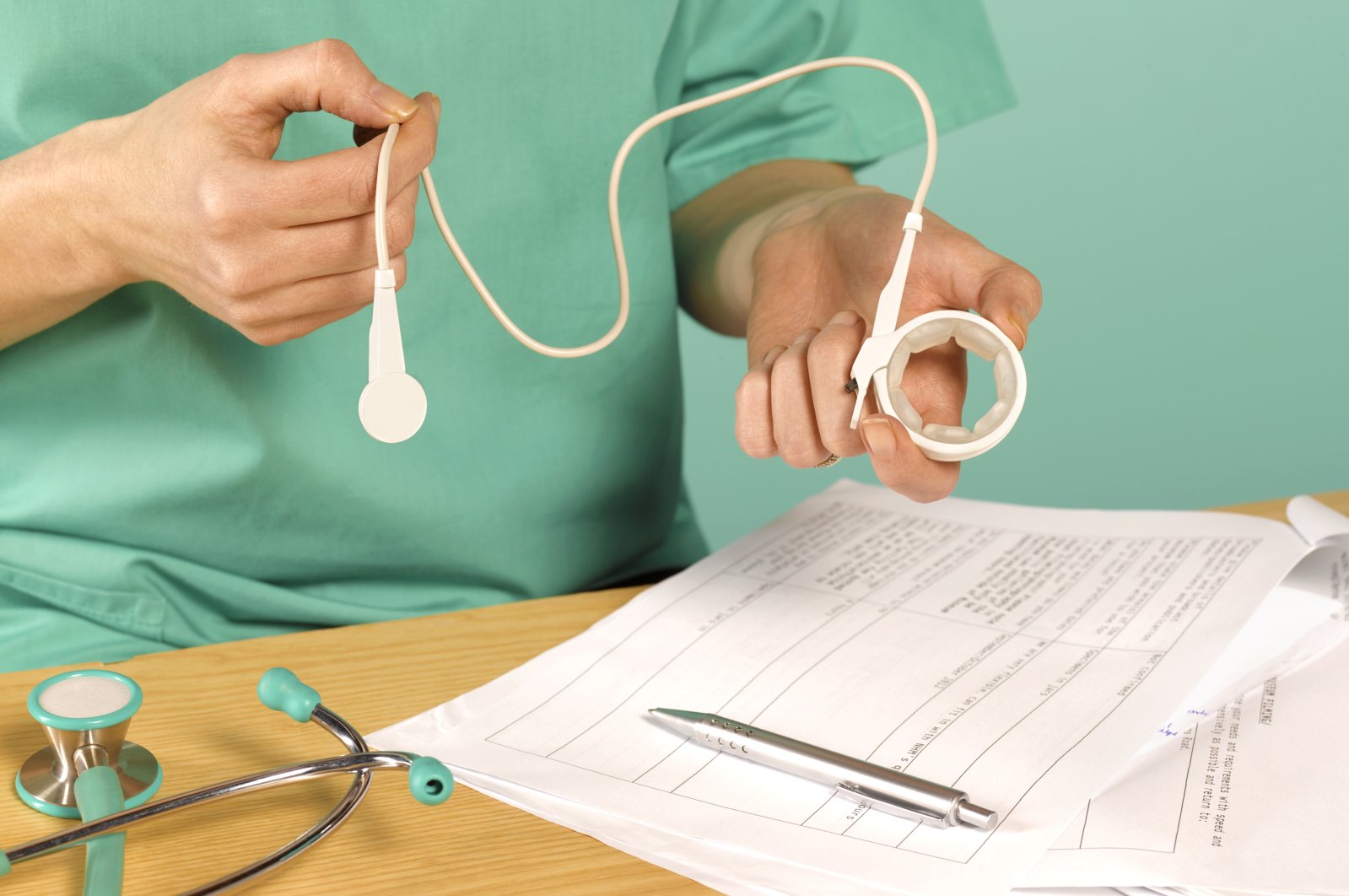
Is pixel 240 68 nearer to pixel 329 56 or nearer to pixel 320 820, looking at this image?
pixel 329 56

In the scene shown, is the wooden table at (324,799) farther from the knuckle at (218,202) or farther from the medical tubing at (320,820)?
the knuckle at (218,202)

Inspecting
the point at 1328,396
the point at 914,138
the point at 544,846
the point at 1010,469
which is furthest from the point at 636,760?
the point at 1328,396

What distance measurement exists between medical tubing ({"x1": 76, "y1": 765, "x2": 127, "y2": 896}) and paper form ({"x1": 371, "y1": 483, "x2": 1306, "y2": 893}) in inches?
4.0

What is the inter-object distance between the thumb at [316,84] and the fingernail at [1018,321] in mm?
262

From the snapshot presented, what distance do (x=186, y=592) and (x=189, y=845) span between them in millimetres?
298

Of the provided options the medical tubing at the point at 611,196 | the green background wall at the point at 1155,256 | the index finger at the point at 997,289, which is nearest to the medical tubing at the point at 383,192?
the medical tubing at the point at 611,196

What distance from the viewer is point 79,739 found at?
44cm

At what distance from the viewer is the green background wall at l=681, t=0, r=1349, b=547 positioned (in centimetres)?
182

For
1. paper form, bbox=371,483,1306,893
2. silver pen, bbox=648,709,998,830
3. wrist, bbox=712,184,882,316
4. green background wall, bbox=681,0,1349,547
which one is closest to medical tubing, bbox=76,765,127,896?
paper form, bbox=371,483,1306,893

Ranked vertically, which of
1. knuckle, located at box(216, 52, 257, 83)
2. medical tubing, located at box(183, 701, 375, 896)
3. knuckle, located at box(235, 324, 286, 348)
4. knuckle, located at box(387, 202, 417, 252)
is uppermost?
knuckle, located at box(216, 52, 257, 83)

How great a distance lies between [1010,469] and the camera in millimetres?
1986

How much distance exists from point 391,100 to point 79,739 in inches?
10.6

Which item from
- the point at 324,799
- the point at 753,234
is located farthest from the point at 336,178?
the point at 753,234

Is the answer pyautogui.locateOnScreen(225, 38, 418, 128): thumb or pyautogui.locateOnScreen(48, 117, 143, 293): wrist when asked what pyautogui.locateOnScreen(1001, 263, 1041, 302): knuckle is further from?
pyautogui.locateOnScreen(48, 117, 143, 293): wrist
